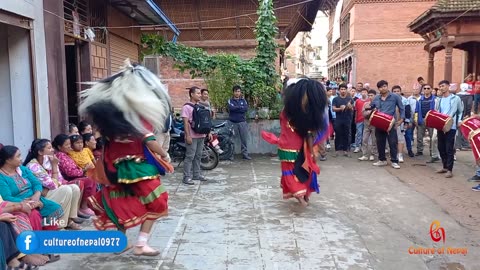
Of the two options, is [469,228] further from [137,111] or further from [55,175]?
[55,175]

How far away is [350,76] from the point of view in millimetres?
22250

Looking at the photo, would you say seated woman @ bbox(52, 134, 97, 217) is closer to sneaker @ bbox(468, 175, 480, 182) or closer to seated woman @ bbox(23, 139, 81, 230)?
seated woman @ bbox(23, 139, 81, 230)

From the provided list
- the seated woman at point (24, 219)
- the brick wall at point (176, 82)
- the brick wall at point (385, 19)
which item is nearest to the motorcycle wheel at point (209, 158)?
the seated woman at point (24, 219)

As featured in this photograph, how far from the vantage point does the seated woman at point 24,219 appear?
127 inches

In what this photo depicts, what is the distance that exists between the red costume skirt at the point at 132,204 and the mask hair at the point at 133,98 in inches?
20.1

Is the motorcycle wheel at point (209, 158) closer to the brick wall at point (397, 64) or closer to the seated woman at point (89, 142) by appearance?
the seated woman at point (89, 142)

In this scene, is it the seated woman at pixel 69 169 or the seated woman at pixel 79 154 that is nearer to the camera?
the seated woman at pixel 69 169

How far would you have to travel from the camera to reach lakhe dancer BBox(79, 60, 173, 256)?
3539 millimetres

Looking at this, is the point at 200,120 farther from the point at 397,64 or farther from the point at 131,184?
the point at 397,64

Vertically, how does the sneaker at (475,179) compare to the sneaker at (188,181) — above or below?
below

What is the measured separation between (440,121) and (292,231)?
13.9ft

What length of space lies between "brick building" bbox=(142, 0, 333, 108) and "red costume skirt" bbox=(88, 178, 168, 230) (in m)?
9.18

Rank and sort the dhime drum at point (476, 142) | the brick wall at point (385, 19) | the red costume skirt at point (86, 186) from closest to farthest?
1. the red costume skirt at point (86, 186)
2. the dhime drum at point (476, 142)
3. the brick wall at point (385, 19)

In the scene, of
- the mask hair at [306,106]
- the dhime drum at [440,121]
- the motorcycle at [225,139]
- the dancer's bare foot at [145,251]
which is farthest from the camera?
the motorcycle at [225,139]
